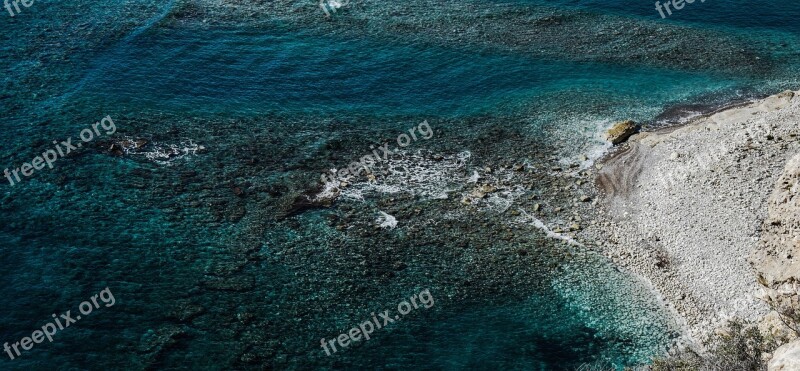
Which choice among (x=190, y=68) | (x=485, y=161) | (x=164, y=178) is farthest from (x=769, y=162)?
(x=190, y=68)

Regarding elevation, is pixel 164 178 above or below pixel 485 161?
above

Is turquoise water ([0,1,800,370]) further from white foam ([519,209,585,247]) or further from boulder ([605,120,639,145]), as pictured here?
boulder ([605,120,639,145])

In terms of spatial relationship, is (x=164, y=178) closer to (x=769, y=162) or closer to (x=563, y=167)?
(x=563, y=167)

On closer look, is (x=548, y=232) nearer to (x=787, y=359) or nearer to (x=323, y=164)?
(x=323, y=164)

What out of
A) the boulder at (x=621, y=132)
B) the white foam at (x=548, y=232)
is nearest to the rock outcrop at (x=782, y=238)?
the white foam at (x=548, y=232)

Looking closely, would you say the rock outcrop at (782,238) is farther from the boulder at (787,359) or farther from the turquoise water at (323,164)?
the boulder at (787,359)

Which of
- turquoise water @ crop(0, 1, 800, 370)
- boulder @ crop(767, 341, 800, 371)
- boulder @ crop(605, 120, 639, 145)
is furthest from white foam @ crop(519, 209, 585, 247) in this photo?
boulder @ crop(767, 341, 800, 371)

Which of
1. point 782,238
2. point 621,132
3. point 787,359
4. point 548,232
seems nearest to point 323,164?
point 548,232
